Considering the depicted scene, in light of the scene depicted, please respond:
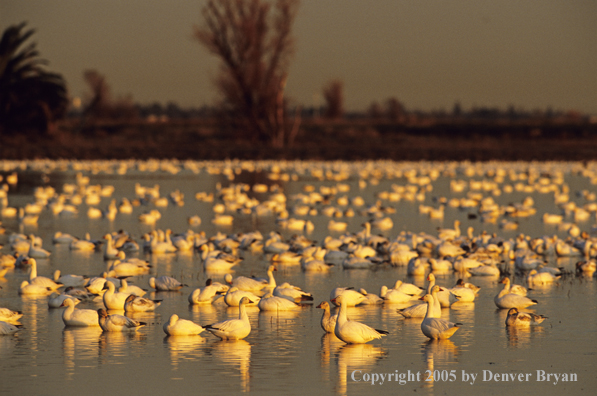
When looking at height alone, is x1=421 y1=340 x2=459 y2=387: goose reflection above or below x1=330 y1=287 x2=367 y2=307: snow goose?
below

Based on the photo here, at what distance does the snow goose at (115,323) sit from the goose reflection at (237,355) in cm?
142

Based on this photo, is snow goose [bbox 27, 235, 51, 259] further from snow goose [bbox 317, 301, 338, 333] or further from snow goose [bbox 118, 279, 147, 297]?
snow goose [bbox 317, 301, 338, 333]

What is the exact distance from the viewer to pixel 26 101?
218ft

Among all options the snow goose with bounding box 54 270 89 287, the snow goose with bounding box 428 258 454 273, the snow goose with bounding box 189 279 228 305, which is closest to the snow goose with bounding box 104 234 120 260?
the snow goose with bounding box 54 270 89 287

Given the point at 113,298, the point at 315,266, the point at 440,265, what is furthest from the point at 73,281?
the point at 440,265

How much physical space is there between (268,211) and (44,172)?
25.8m

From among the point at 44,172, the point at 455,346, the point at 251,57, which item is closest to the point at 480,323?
the point at 455,346

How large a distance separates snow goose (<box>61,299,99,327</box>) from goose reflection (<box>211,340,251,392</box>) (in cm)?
Result: 212

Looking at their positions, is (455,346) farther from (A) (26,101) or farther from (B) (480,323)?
(A) (26,101)

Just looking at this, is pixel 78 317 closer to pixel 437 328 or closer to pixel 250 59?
pixel 437 328

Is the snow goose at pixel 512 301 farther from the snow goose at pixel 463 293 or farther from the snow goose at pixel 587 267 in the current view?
the snow goose at pixel 587 267

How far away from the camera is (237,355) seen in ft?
40.4

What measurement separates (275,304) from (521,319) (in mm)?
3794

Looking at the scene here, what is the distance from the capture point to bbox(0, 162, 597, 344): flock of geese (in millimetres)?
13930
